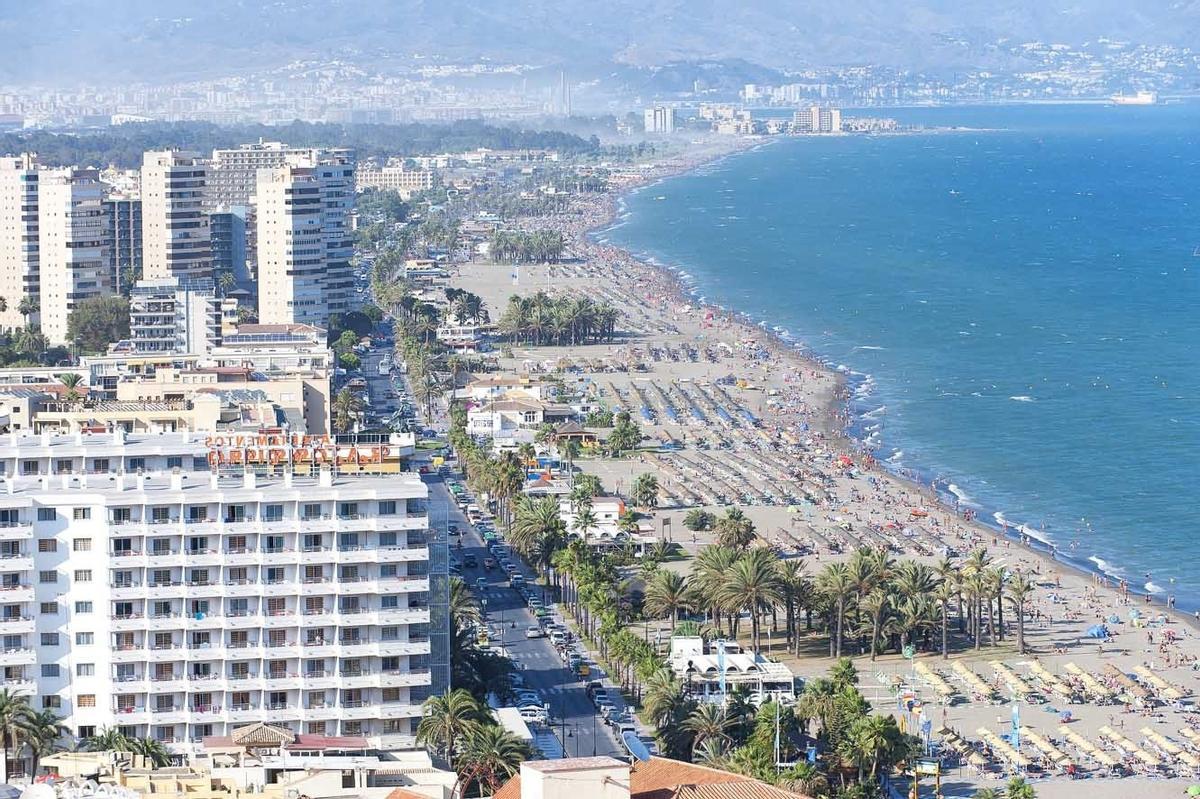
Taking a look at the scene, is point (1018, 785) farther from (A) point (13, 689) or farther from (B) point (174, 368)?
(B) point (174, 368)

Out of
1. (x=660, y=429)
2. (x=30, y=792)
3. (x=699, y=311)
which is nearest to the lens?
(x=30, y=792)

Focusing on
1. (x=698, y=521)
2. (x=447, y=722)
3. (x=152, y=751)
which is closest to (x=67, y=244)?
(x=698, y=521)

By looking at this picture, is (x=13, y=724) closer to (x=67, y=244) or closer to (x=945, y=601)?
(x=945, y=601)

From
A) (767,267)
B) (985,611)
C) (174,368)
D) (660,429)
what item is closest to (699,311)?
(767,267)

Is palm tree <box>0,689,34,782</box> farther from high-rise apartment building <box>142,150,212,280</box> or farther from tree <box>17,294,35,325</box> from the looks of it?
high-rise apartment building <box>142,150,212,280</box>

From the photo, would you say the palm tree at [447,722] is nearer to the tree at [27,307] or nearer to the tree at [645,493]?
the tree at [645,493]

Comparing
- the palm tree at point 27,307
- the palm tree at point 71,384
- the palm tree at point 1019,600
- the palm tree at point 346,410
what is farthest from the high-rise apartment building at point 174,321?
the palm tree at point 1019,600

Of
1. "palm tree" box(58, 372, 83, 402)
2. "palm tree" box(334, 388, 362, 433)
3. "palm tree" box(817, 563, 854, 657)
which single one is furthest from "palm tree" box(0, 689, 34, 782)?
"palm tree" box(334, 388, 362, 433)
